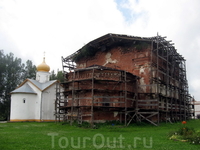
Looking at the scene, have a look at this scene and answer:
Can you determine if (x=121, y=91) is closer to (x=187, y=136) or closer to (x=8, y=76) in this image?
(x=187, y=136)

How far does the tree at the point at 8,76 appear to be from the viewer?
136 ft

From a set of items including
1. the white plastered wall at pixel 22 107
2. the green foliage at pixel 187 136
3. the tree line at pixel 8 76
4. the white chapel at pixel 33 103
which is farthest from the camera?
the tree line at pixel 8 76

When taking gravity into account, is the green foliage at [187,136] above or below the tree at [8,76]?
below

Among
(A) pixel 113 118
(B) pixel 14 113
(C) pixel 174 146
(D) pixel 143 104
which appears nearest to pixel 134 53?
(D) pixel 143 104

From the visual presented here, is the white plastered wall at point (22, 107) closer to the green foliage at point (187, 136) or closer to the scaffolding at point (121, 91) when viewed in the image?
the scaffolding at point (121, 91)

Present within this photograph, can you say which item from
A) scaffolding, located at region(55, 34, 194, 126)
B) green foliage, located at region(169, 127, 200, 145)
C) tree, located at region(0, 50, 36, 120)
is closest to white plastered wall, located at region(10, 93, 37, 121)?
scaffolding, located at region(55, 34, 194, 126)

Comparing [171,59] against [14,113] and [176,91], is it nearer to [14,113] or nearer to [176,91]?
[176,91]

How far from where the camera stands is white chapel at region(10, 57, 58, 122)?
30286mm

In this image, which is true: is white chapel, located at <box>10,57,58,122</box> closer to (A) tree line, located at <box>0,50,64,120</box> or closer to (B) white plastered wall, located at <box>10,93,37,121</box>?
(B) white plastered wall, located at <box>10,93,37,121</box>

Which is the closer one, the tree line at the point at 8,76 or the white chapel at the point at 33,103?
the white chapel at the point at 33,103

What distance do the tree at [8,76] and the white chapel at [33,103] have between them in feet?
36.4

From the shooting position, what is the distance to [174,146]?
10.2 meters

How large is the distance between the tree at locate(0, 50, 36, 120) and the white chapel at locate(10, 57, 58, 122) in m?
11.1

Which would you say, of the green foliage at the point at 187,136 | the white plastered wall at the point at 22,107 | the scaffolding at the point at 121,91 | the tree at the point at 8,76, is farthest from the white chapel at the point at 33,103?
the green foliage at the point at 187,136
